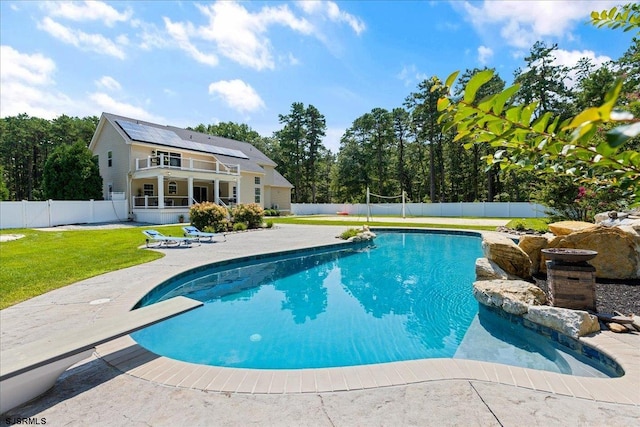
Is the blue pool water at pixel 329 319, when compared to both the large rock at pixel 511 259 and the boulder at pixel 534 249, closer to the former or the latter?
the large rock at pixel 511 259

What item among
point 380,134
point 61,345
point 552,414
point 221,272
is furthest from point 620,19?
point 380,134

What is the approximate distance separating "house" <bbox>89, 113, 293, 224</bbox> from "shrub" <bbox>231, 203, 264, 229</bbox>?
5395 millimetres

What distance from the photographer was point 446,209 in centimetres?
3269

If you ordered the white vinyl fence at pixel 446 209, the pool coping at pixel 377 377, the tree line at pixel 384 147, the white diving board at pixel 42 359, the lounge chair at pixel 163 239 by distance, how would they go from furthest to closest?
1. the tree line at pixel 384 147
2. the white vinyl fence at pixel 446 209
3. the lounge chair at pixel 163 239
4. the pool coping at pixel 377 377
5. the white diving board at pixel 42 359

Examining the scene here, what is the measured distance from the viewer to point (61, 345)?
3.06m

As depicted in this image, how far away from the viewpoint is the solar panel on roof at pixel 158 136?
2231cm

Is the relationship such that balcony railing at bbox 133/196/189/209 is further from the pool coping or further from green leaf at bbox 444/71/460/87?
green leaf at bbox 444/71/460/87

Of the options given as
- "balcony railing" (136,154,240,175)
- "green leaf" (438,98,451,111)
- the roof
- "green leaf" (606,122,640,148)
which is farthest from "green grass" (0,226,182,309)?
the roof

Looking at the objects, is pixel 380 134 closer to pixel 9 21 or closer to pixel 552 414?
pixel 9 21

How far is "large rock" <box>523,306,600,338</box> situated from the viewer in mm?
4047

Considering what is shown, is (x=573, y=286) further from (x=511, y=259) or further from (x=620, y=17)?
(x=620, y=17)

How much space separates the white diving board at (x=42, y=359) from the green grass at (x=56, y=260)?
321 cm

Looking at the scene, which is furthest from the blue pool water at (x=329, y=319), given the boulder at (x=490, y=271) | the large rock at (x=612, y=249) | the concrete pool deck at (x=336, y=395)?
the large rock at (x=612, y=249)

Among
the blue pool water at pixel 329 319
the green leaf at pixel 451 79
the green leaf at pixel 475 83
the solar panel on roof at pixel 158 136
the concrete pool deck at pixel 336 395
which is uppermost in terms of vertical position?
the solar panel on roof at pixel 158 136
